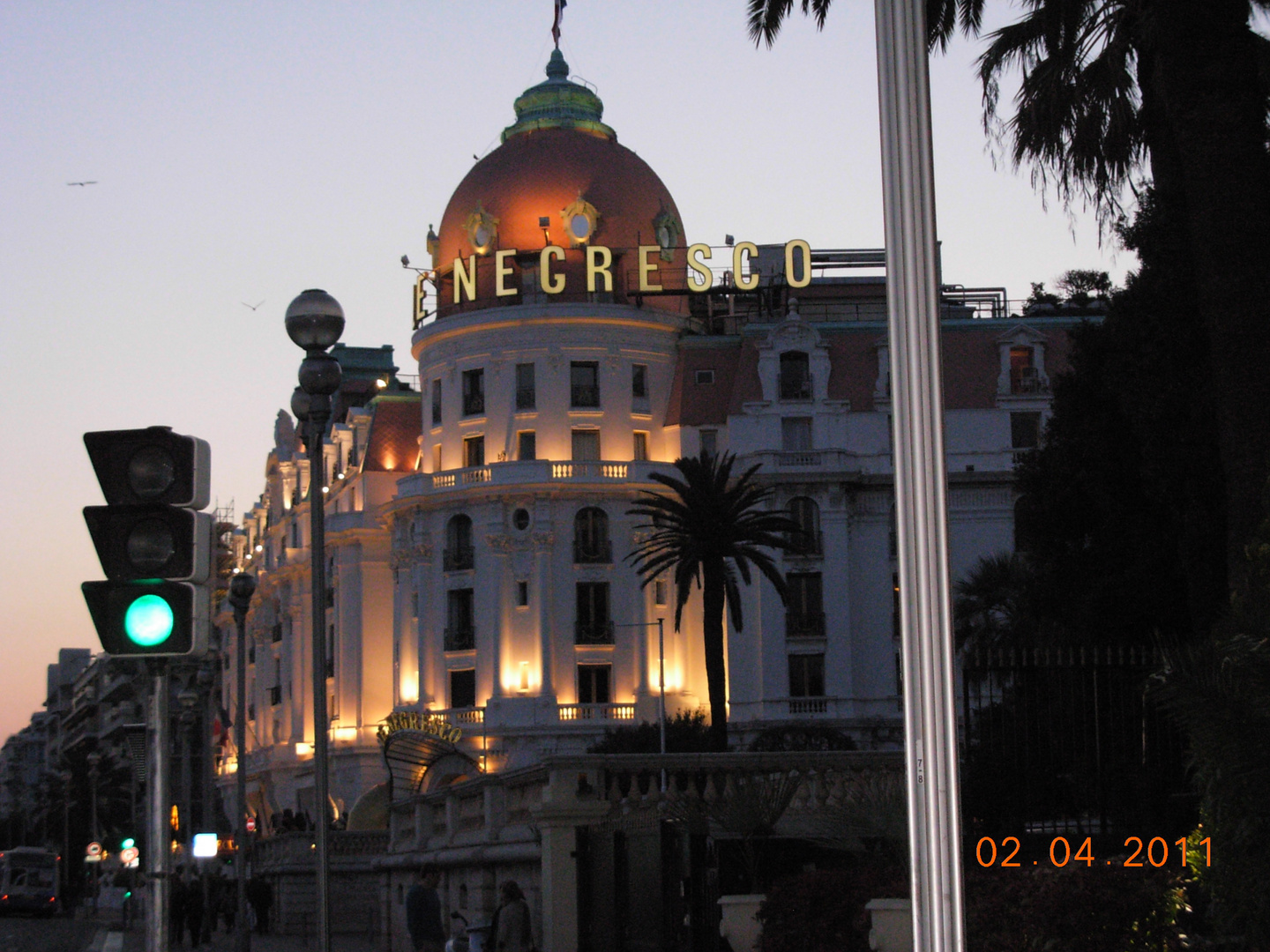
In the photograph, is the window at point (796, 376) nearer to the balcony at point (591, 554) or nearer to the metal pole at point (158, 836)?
the balcony at point (591, 554)

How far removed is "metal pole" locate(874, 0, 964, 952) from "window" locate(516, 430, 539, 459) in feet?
214

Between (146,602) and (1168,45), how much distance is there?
12.7 m

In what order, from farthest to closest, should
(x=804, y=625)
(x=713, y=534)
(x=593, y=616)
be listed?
(x=593, y=616), (x=804, y=625), (x=713, y=534)

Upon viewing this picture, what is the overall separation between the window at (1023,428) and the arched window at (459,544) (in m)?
20.6

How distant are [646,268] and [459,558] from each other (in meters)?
13.3

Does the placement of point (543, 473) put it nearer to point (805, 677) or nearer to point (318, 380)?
point (805, 677)

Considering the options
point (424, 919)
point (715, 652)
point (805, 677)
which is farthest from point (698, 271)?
point (424, 919)

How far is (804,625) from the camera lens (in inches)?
2724

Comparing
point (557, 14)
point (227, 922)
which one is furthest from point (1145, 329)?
point (557, 14)

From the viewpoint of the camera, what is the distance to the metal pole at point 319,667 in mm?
15914

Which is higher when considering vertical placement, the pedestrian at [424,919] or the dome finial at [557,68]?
the dome finial at [557,68]

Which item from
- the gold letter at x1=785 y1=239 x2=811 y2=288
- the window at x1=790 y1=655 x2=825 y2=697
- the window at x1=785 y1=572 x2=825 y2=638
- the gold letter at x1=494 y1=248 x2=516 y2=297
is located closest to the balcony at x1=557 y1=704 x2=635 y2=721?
the window at x1=790 y1=655 x2=825 y2=697

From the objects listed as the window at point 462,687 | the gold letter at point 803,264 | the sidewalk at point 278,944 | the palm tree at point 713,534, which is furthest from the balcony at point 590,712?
the sidewalk at point 278,944

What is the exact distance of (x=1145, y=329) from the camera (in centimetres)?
2812
